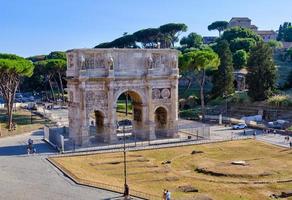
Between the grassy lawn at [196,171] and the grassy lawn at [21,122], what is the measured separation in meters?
19.9

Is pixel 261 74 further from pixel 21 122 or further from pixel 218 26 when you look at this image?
pixel 218 26

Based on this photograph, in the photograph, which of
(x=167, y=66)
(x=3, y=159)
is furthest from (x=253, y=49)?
(x=3, y=159)

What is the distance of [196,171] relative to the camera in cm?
3769

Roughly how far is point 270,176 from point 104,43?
365ft

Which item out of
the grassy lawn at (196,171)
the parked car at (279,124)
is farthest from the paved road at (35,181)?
the parked car at (279,124)

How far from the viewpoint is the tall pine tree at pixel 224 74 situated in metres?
79.4

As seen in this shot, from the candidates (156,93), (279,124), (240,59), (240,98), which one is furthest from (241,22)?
(156,93)

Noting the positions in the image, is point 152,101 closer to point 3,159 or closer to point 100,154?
point 100,154

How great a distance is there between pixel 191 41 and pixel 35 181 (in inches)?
4058

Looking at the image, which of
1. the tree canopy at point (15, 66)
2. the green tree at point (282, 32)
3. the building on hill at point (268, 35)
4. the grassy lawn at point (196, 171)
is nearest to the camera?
the grassy lawn at point (196, 171)

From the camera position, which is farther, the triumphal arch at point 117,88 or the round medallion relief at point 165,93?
the round medallion relief at point 165,93

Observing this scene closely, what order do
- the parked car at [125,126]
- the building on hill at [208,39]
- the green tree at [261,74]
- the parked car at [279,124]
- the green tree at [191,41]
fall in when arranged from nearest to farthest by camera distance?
the parked car at [125,126] → the parked car at [279,124] → the green tree at [261,74] → the green tree at [191,41] → the building on hill at [208,39]

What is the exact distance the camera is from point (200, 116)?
70938 millimetres

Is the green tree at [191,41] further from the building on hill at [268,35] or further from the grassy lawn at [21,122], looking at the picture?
the grassy lawn at [21,122]
